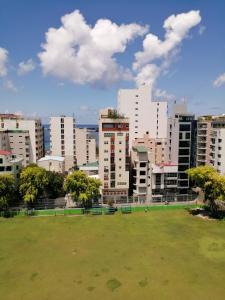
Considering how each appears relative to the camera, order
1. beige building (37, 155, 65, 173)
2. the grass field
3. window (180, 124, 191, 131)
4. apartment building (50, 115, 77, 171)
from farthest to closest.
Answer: apartment building (50, 115, 77, 171)
beige building (37, 155, 65, 173)
window (180, 124, 191, 131)
the grass field

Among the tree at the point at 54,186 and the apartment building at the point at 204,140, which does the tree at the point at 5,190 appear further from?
the apartment building at the point at 204,140

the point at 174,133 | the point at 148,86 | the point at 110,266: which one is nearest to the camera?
the point at 110,266

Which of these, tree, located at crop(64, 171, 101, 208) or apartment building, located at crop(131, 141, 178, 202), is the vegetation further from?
tree, located at crop(64, 171, 101, 208)

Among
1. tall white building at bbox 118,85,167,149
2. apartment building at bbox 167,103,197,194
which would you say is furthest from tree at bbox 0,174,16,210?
tall white building at bbox 118,85,167,149

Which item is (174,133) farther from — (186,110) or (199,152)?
(199,152)

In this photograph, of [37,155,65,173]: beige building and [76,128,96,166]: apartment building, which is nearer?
[37,155,65,173]: beige building

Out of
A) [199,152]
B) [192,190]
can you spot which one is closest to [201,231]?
[192,190]

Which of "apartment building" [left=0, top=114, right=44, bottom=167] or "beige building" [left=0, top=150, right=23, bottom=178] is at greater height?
"apartment building" [left=0, top=114, right=44, bottom=167]

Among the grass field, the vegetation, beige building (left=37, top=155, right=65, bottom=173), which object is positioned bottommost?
the grass field
